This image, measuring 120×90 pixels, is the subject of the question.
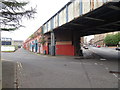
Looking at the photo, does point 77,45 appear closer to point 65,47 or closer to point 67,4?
point 65,47

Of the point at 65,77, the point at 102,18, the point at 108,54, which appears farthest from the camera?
the point at 108,54

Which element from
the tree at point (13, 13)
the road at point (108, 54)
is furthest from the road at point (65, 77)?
the road at point (108, 54)

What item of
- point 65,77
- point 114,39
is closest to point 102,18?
point 65,77

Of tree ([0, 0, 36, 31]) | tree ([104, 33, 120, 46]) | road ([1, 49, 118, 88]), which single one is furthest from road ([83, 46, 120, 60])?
tree ([104, 33, 120, 46])

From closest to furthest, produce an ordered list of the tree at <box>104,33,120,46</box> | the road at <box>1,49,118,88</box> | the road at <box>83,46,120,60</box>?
1. the road at <box>1,49,118,88</box>
2. the road at <box>83,46,120,60</box>
3. the tree at <box>104,33,120,46</box>

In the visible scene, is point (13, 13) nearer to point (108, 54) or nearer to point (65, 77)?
point (65, 77)

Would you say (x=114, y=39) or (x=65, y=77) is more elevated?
(x=114, y=39)

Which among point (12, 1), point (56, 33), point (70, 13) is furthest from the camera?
point (56, 33)

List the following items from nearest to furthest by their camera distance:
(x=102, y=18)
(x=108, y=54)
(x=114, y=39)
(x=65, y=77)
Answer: (x=65, y=77), (x=102, y=18), (x=108, y=54), (x=114, y=39)

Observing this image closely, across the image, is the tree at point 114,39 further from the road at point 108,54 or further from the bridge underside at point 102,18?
the bridge underside at point 102,18

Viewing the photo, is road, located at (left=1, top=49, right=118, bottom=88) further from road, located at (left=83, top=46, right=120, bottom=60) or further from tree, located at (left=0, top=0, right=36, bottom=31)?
road, located at (left=83, top=46, right=120, bottom=60)

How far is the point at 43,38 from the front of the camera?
26.4m

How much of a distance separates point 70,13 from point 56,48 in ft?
33.8

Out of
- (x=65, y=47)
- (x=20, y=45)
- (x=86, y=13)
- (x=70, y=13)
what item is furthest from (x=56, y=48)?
(x=20, y=45)
